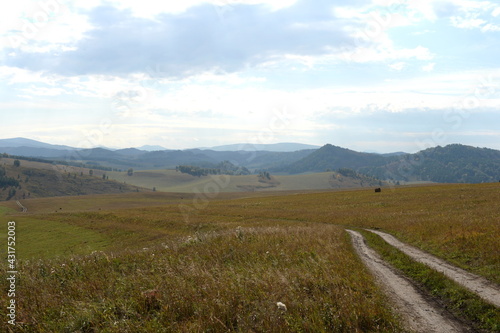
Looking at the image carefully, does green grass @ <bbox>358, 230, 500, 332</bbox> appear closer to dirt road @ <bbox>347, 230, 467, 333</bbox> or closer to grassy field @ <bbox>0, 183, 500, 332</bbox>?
dirt road @ <bbox>347, 230, 467, 333</bbox>

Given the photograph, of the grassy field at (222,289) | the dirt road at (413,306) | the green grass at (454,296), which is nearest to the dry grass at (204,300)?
the grassy field at (222,289)

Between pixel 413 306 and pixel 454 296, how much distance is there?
2.00m

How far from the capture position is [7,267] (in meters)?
14.6

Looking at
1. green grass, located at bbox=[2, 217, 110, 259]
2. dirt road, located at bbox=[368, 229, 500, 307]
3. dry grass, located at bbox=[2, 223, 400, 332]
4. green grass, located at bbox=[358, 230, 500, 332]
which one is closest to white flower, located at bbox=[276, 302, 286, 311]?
dry grass, located at bbox=[2, 223, 400, 332]

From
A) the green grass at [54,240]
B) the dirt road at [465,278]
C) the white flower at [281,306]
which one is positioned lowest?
the green grass at [54,240]

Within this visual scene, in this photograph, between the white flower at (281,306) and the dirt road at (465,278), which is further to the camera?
the dirt road at (465,278)

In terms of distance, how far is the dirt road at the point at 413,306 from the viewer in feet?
28.3

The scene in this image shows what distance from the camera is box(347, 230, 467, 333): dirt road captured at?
28.3 feet

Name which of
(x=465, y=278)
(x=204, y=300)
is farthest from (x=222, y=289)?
(x=465, y=278)

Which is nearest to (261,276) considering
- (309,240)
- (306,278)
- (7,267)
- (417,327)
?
(306,278)

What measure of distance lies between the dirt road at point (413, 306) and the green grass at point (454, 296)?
52 cm

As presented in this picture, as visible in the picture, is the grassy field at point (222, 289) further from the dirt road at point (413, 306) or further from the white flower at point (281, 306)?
the dirt road at point (413, 306)

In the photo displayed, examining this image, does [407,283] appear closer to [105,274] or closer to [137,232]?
[105,274]

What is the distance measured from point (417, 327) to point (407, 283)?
4956mm
